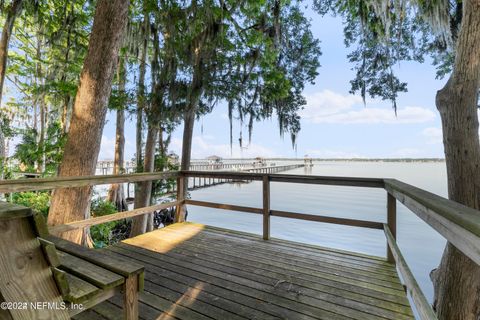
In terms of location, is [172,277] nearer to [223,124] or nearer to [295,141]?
[223,124]

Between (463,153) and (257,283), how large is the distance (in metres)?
2.85

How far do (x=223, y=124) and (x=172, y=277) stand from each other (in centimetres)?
403

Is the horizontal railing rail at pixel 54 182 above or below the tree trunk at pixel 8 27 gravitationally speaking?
below

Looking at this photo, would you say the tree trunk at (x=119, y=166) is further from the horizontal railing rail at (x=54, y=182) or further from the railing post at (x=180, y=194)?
the horizontal railing rail at (x=54, y=182)

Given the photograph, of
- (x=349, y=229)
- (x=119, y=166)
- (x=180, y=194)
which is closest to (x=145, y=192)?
(x=180, y=194)

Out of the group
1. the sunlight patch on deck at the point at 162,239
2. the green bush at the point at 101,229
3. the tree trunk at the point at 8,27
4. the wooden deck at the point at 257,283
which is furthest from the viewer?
the green bush at the point at 101,229

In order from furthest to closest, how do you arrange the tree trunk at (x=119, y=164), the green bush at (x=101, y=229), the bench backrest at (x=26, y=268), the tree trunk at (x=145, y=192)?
the tree trunk at (x=119, y=164) < the green bush at (x=101, y=229) < the tree trunk at (x=145, y=192) < the bench backrest at (x=26, y=268)

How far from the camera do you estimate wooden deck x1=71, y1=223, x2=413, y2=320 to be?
1.75 metres

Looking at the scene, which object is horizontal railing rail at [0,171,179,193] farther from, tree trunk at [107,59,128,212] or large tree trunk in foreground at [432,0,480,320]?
tree trunk at [107,59,128,212]

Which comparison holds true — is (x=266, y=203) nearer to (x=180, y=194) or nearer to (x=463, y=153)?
(x=180, y=194)

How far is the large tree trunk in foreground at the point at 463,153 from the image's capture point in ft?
9.00

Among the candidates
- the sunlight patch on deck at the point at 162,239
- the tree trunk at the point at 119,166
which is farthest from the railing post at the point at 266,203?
the tree trunk at the point at 119,166

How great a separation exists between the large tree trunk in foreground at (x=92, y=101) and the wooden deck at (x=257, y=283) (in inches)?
41.4

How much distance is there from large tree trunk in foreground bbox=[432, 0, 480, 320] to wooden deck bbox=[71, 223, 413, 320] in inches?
42.7
